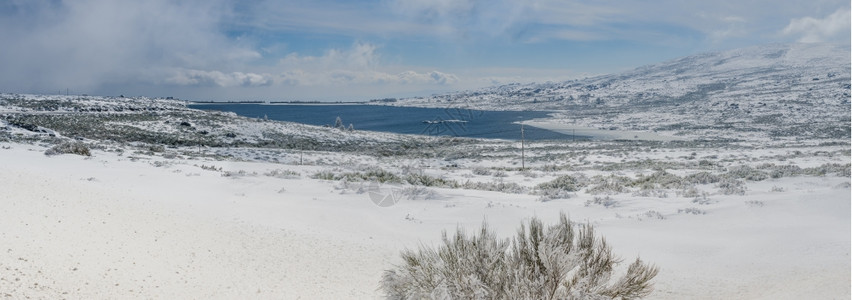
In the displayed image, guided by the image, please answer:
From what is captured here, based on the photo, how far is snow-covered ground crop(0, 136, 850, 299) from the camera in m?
8.20

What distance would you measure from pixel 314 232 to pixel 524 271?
7.13 meters

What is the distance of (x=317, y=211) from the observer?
14102 mm

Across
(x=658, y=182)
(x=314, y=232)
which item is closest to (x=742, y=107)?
(x=658, y=182)

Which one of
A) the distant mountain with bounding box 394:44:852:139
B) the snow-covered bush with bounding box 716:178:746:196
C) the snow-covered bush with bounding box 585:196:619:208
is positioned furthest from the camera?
the distant mountain with bounding box 394:44:852:139

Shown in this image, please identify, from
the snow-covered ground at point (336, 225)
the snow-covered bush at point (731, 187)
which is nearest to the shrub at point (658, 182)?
the snow-covered ground at point (336, 225)

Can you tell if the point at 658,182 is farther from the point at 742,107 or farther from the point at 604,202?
the point at 742,107

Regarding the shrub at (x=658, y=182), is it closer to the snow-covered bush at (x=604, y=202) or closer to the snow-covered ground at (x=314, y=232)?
the snow-covered ground at (x=314, y=232)

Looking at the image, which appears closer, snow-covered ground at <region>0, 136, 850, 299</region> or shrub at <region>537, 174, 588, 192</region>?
snow-covered ground at <region>0, 136, 850, 299</region>

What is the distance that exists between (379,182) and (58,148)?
15.3 meters

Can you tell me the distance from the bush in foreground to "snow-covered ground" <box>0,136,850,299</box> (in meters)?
1.42

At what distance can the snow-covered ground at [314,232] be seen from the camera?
26.9 feet

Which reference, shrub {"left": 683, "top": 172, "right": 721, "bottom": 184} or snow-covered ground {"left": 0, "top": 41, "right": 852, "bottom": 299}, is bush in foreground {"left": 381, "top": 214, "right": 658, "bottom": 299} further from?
shrub {"left": 683, "top": 172, "right": 721, "bottom": 184}

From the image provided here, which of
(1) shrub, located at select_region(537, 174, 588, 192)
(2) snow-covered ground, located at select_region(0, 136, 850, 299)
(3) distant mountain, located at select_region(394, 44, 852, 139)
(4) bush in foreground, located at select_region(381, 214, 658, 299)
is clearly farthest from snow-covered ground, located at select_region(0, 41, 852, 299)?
(3) distant mountain, located at select_region(394, 44, 852, 139)

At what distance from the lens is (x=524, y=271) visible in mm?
6305
